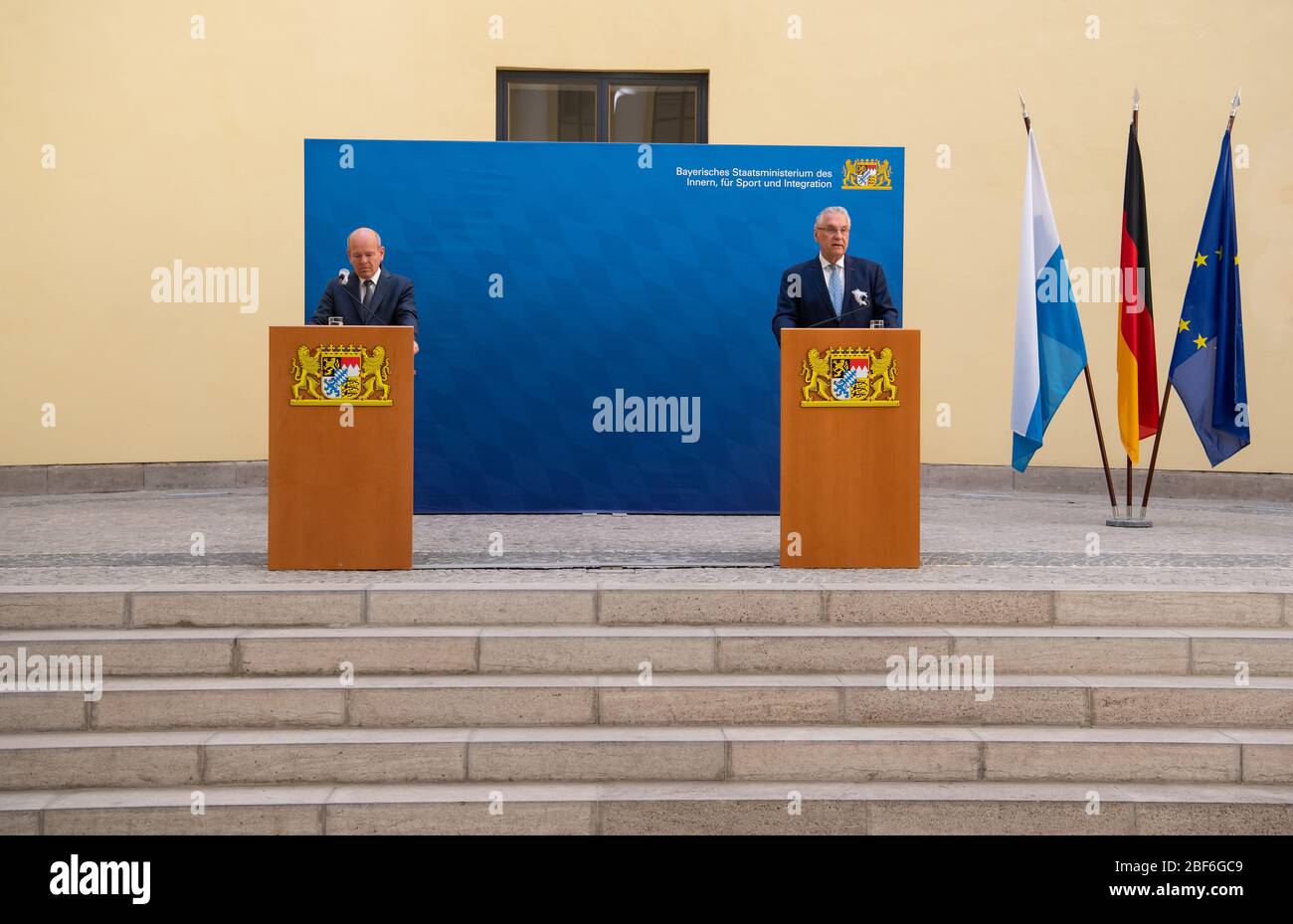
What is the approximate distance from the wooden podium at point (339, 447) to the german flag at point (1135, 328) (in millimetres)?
4644

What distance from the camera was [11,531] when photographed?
23.2 ft

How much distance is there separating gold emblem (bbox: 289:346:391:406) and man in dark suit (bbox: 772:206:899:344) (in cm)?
227

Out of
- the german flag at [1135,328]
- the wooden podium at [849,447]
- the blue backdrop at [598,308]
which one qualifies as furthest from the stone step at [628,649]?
the blue backdrop at [598,308]

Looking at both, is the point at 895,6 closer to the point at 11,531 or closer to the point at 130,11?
the point at 130,11

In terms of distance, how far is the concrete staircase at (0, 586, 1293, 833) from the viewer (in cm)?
412

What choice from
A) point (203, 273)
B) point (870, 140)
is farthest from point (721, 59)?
point (203, 273)

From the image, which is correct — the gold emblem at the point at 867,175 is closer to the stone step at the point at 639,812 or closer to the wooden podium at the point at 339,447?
the wooden podium at the point at 339,447

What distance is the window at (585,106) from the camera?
1053cm

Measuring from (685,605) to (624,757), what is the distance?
2.87ft

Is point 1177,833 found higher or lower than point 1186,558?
lower

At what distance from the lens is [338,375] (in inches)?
217

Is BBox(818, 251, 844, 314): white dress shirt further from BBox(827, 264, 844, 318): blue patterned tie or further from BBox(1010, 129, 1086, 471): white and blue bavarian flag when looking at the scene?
BBox(1010, 129, 1086, 471): white and blue bavarian flag
